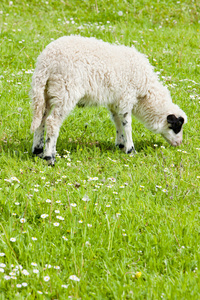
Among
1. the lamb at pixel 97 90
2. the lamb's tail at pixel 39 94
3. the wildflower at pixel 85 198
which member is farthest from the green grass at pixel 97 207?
the lamb's tail at pixel 39 94

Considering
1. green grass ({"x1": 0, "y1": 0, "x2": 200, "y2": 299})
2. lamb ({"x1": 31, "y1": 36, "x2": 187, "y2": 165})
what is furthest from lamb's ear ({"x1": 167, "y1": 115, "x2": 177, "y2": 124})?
green grass ({"x1": 0, "y1": 0, "x2": 200, "y2": 299})

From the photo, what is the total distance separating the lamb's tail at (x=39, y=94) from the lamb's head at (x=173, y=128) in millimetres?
1951

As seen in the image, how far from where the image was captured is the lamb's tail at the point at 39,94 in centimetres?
464

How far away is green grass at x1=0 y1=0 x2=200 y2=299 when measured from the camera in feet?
8.63

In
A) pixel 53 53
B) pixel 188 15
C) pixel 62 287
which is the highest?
pixel 188 15

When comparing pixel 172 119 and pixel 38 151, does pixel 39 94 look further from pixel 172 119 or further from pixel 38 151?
pixel 172 119

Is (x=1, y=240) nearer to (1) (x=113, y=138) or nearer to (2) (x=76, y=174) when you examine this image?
(2) (x=76, y=174)

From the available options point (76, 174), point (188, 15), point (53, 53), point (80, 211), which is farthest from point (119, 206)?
point (188, 15)

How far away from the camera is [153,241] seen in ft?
10.2

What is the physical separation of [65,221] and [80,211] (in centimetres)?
18

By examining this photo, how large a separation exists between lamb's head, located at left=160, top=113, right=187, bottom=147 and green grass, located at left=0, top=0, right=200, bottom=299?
0.14 meters

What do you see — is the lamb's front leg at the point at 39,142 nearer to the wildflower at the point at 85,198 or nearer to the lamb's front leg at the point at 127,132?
the lamb's front leg at the point at 127,132

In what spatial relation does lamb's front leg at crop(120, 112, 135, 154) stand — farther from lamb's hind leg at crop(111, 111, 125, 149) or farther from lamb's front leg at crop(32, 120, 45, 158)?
lamb's front leg at crop(32, 120, 45, 158)

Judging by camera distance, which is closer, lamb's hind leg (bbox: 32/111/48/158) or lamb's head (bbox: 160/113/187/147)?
lamb's hind leg (bbox: 32/111/48/158)
